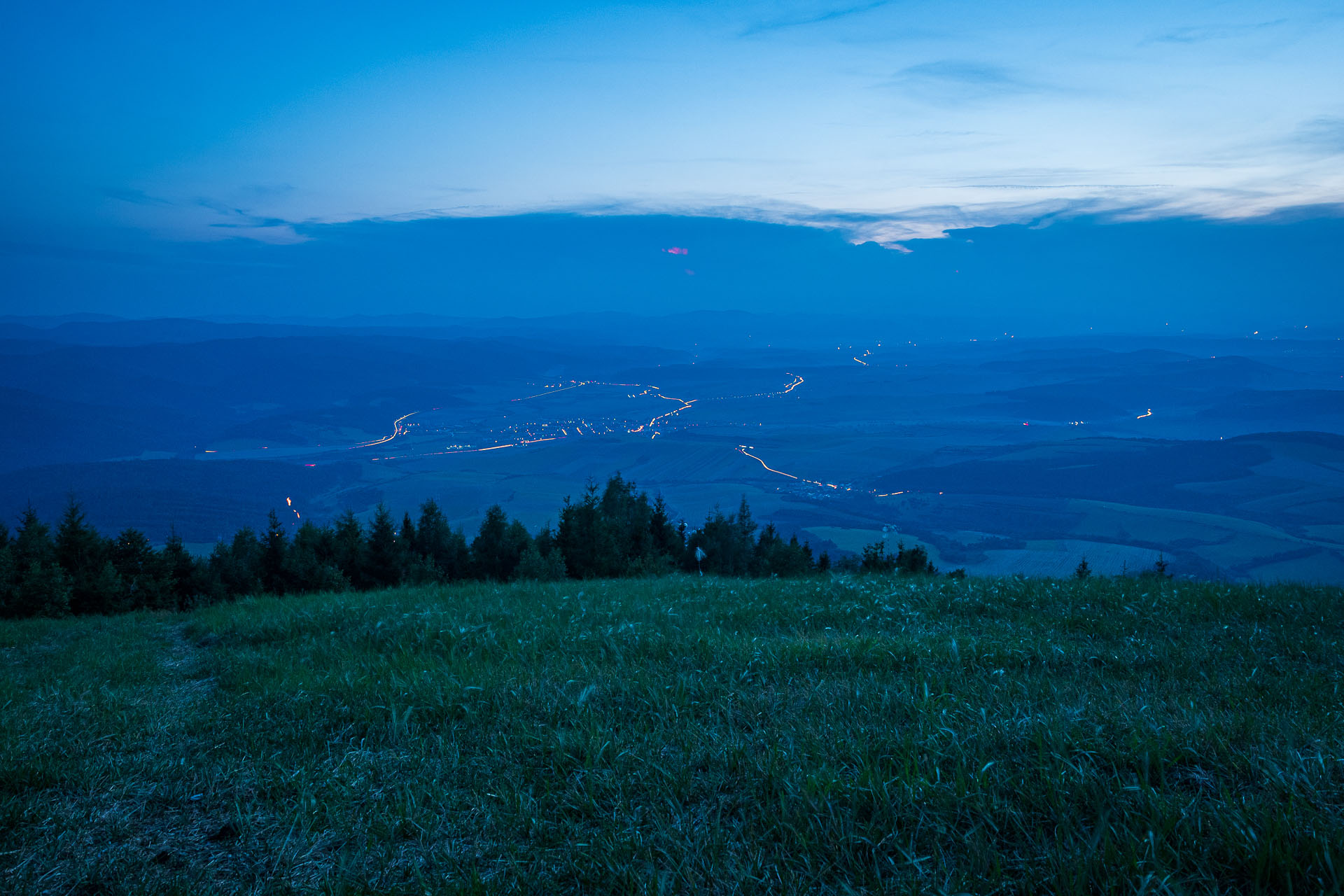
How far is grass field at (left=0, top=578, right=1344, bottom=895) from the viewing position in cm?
346

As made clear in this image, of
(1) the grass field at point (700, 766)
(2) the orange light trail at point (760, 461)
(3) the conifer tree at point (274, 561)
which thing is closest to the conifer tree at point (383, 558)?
(3) the conifer tree at point (274, 561)

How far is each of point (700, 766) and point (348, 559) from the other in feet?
105

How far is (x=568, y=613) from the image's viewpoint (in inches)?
444

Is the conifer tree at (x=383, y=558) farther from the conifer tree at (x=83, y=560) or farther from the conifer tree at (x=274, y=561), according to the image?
the conifer tree at (x=83, y=560)

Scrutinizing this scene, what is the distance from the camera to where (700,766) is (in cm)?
468

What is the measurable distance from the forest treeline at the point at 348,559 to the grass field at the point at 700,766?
1673cm

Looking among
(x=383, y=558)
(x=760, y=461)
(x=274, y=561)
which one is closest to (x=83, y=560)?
(x=274, y=561)

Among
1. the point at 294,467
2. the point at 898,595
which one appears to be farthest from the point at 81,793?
the point at 294,467

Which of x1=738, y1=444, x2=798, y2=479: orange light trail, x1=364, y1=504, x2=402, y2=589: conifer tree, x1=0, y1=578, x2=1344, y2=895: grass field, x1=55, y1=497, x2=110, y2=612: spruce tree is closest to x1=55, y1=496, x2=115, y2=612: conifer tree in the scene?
x1=55, y1=497, x2=110, y2=612: spruce tree

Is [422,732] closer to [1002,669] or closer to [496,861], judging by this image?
[496,861]

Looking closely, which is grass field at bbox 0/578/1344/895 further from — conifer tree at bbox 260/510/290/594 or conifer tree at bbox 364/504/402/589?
conifer tree at bbox 364/504/402/589

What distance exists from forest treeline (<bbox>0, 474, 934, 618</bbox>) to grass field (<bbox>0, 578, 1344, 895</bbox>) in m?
16.7

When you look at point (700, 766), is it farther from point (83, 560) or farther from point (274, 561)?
point (274, 561)

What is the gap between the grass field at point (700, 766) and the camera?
346 centimetres
